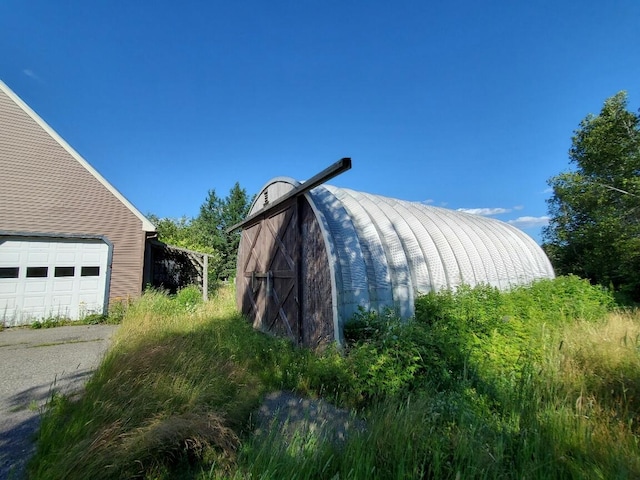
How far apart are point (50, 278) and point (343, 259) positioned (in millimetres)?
9731

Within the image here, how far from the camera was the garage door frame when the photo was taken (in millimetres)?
8516

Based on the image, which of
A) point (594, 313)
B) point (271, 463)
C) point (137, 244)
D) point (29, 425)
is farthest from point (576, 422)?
point (137, 244)

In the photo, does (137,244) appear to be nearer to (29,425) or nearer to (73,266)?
(73,266)

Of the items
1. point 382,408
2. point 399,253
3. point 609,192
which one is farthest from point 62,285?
point 609,192

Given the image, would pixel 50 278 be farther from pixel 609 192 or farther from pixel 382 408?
pixel 609 192

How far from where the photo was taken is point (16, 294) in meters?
8.43

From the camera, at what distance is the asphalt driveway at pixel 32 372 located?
2.61 metres

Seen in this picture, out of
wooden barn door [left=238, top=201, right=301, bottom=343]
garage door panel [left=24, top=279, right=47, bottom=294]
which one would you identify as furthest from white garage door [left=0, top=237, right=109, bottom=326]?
wooden barn door [left=238, top=201, right=301, bottom=343]

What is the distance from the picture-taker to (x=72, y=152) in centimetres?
987

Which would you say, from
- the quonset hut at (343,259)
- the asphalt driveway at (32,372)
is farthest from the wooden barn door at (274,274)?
the asphalt driveway at (32,372)

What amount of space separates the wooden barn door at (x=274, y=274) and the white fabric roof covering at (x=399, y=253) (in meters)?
1.29

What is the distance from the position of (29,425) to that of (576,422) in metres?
5.33

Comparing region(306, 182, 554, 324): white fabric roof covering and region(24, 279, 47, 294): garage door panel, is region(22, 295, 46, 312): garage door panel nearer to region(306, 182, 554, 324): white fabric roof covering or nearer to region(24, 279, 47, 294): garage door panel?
region(24, 279, 47, 294): garage door panel

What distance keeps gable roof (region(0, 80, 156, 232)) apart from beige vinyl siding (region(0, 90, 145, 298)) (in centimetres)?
7
